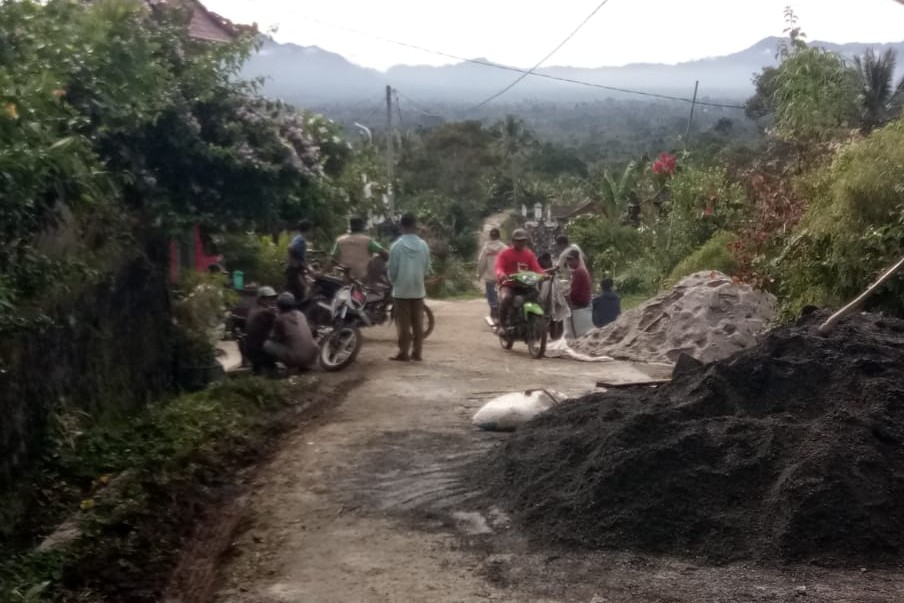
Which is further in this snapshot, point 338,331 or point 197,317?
point 338,331

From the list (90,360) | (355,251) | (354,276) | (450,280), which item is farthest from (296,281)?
(450,280)

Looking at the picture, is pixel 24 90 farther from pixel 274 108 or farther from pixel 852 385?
pixel 852 385

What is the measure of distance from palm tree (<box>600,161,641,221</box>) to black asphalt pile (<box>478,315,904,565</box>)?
26894 millimetres

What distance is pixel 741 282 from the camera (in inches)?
602

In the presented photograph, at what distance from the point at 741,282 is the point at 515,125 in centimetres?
5166

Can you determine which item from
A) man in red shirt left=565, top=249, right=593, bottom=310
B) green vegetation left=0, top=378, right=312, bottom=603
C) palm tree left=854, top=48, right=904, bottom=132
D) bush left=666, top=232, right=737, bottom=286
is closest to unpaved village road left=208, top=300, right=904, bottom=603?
green vegetation left=0, top=378, right=312, bottom=603

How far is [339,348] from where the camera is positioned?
1245cm

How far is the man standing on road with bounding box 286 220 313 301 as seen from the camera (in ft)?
46.8

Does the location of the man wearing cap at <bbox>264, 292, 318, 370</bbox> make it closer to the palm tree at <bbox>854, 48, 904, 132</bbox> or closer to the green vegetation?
the green vegetation

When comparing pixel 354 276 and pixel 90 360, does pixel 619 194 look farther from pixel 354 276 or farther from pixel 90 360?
pixel 90 360

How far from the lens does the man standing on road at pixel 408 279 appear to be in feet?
41.5

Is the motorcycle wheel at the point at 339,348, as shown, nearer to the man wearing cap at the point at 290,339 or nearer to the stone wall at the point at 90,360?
the man wearing cap at the point at 290,339

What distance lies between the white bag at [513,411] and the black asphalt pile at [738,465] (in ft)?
2.77

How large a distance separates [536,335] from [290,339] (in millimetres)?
3799
